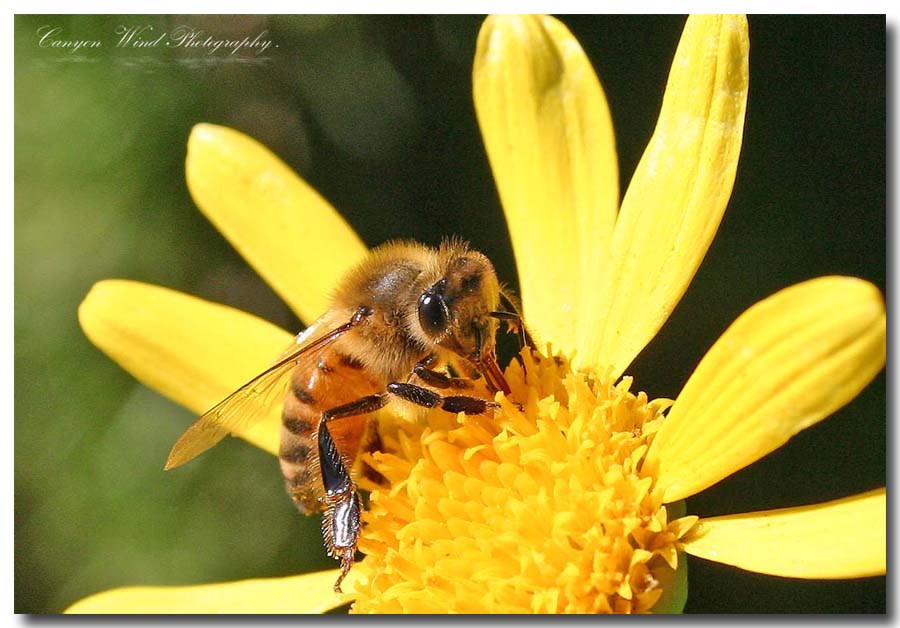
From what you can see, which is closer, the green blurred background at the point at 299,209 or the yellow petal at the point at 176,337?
the green blurred background at the point at 299,209

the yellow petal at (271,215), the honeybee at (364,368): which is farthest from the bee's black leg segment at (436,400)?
the yellow petal at (271,215)

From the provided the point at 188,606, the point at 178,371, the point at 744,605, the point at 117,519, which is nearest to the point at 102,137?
the point at 178,371

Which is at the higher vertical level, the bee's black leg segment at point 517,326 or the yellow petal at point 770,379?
the bee's black leg segment at point 517,326

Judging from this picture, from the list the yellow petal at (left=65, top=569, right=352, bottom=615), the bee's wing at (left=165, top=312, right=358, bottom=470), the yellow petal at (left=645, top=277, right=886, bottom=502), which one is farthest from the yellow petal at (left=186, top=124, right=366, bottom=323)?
the yellow petal at (left=645, top=277, right=886, bottom=502)

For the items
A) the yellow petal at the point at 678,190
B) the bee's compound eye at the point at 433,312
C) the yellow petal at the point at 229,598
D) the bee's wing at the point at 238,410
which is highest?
the yellow petal at the point at 678,190

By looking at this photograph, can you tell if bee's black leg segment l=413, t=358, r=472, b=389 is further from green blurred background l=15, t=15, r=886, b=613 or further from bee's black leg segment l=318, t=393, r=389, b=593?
green blurred background l=15, t=15, r=886, b=613

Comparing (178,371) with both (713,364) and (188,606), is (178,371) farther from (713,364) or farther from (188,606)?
(713,364)

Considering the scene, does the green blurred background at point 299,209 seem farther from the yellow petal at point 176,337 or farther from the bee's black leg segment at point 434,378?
the bee's black leg segment at point 434,378

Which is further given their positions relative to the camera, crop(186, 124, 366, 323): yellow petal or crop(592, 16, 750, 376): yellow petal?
crop(186, 124, 366, 323): yellow petal
